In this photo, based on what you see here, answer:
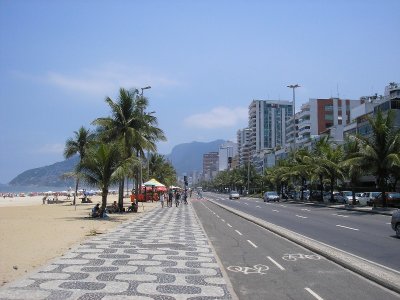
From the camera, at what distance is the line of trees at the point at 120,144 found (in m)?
29.6

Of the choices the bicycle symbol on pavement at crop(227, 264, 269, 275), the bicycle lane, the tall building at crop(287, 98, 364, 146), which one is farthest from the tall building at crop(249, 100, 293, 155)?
the bicycle symbol on pavement at crop(227, 264, 269, 275)

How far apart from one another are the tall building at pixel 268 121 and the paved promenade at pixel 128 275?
557 ft

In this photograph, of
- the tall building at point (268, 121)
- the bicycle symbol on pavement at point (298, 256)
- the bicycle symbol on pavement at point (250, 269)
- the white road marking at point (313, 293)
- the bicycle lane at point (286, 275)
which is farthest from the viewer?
the tall building at point (268, 121)

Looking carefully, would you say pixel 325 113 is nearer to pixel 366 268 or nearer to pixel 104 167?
pixel 104 167

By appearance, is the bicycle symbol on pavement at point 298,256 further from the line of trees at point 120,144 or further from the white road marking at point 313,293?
the line of trees at point 120,144

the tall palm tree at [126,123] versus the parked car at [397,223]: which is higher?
the tall palm tree at [126,123]

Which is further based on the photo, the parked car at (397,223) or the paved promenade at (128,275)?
the parked car at (397,223)

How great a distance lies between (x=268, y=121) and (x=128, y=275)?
583 feet

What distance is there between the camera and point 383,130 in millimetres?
37219

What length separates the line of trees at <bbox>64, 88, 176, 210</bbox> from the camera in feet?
97.1

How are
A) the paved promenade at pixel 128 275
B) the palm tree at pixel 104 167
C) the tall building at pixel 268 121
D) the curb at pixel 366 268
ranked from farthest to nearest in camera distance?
the tall building at pixel 268 121 < the palm tree at pixel 104 167 < the curb at pixel 366 268 < the paved promenade at pixel 128 275

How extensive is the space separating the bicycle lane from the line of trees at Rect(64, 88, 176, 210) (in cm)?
1504

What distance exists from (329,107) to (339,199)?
2927 inches

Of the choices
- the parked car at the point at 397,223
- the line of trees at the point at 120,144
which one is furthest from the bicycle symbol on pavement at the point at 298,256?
the line of trees at the point at 120,144
